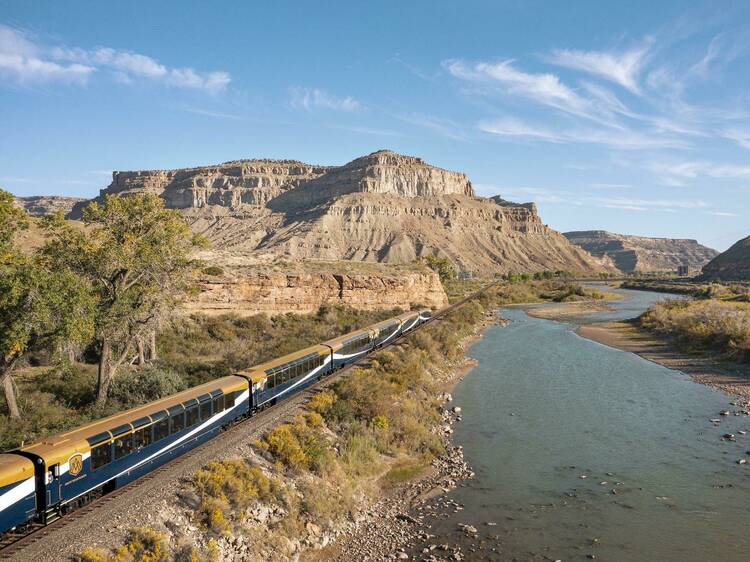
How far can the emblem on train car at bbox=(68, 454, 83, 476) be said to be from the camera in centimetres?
1184

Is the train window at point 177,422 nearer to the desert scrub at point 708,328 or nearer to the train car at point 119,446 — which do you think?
the train car at point 119,446

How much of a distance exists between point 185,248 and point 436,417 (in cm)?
1395

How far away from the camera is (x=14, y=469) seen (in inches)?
419

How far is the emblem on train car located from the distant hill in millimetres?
162511

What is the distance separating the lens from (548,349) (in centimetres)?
4794

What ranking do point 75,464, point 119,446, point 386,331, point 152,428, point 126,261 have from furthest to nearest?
point 386,331, point 126,261, point 152,428, point 119,446, point 75,464

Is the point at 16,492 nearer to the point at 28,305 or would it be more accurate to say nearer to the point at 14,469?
the point at 14,469

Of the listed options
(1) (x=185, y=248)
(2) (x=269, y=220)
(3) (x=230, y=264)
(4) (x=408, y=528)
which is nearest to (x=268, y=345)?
(1) (x=185, y=248)

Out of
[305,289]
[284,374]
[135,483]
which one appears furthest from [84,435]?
[305,289]

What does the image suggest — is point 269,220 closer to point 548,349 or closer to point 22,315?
point 548,349

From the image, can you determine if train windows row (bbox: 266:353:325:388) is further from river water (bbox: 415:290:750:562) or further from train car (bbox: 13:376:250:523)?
river water (bbox: 415:290:750:562)

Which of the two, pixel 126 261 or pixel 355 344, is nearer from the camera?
pixel 126 261

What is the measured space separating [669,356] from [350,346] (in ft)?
Answer: 98.2

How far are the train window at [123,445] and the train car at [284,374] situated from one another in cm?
628
